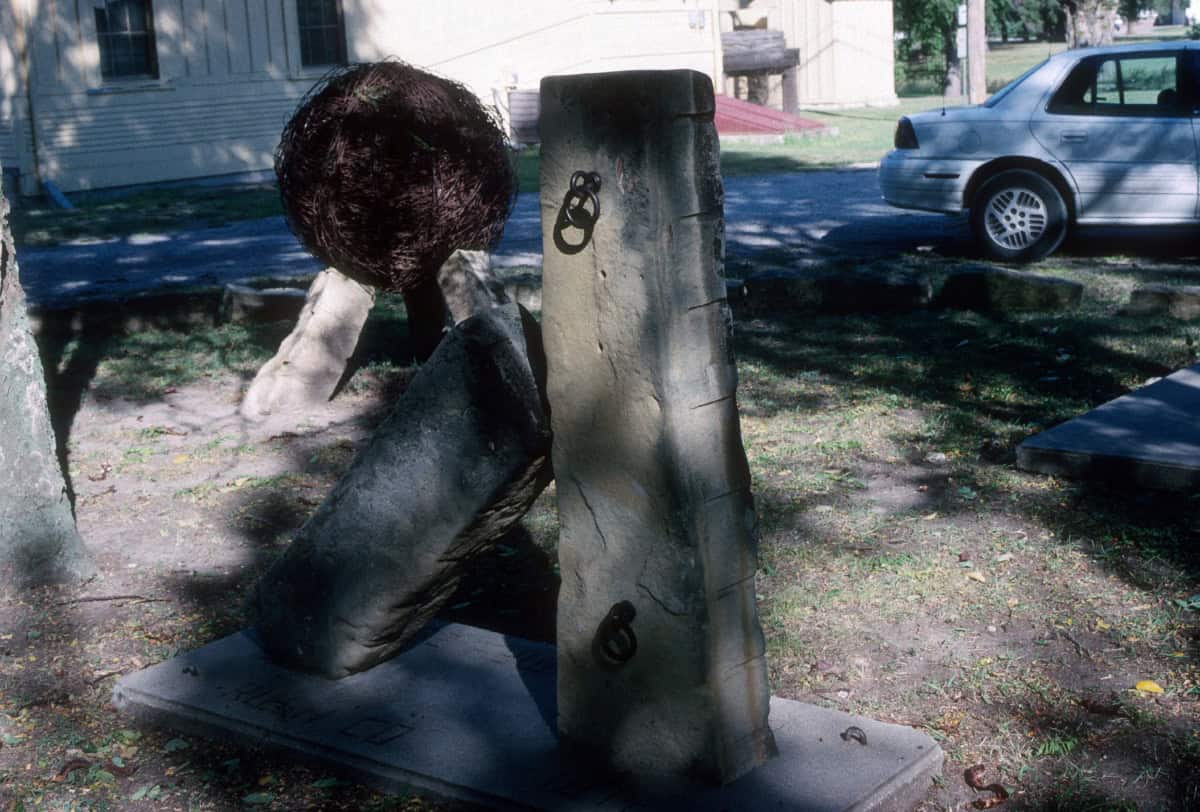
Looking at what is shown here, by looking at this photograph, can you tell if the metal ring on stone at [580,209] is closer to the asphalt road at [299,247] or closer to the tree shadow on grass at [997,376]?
the tree shadow on grass at [997,376]

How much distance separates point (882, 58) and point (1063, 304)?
77.6ft

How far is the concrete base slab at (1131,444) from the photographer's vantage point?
5.27 metres

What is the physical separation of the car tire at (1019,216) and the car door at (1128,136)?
21 centimetres

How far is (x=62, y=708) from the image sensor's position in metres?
4.07

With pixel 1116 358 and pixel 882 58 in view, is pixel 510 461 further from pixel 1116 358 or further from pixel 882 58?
pixel 882 58

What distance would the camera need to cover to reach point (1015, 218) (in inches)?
438

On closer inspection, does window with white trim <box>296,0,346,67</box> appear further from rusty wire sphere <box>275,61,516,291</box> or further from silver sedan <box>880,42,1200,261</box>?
rusty wire sphere <box>275,61,516,291</box>

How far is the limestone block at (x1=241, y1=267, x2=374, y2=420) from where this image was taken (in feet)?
24.0

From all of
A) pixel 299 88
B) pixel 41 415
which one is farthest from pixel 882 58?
pixel 41 415

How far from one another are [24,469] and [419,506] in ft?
6.34

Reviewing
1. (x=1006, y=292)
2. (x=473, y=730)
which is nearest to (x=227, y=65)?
(x=1006, y=292)

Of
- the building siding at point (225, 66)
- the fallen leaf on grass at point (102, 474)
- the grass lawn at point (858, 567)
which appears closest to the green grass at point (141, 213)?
the building siding at point (225, 66)

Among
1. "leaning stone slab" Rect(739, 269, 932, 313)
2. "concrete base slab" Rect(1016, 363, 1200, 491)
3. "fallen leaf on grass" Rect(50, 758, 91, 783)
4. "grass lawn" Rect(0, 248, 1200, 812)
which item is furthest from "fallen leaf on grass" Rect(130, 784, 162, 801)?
"leaning stone slab" Rect(739, 269, 932, 313)

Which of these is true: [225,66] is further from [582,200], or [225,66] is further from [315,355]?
[582,200]
